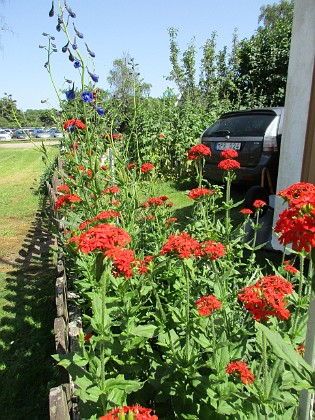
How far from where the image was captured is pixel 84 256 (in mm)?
2330

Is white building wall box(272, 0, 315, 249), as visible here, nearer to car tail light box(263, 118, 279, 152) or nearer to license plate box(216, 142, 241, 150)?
car tail light box(263, 118, 279, 152)

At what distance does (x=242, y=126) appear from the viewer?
18.3 ft

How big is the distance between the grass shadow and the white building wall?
2.60 metres

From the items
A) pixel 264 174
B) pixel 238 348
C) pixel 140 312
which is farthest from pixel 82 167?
pixel 264 174

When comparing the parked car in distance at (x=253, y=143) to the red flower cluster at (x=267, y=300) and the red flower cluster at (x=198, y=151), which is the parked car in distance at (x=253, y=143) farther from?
the red flower cluster at (x=267, y=300)

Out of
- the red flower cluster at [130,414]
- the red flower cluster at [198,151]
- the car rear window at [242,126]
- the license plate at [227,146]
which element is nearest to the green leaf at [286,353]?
the red flower cluster at [130,414]

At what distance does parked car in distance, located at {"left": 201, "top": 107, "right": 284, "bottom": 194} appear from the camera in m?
4.95

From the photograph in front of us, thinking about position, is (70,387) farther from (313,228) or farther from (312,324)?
(313,228)

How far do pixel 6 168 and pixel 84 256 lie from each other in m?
15.4

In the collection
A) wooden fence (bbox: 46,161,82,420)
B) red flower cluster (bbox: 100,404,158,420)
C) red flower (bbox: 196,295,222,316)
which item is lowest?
wooden fence (bbox: 46,161,82,420)

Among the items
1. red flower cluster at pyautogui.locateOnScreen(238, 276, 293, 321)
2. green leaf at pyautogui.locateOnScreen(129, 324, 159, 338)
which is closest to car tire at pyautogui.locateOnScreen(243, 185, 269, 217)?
green leaf at pyautogui.locateOnScreen(129, 324, 159, 338)

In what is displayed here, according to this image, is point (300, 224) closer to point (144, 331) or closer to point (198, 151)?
point (144, 331)

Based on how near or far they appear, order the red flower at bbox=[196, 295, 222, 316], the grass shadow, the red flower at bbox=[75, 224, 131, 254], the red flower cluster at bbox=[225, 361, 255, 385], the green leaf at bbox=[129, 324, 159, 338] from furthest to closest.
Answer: the grass shadow, the green leaf at bbox=[129, 324, 159, 338], the red flower at bbox=[196, 295, 222, 316], the red flower cluster at bbox=[225, 361, 255, 385], the red flower at bbox=[75, 224, 131, 254]

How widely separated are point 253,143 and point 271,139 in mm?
287
